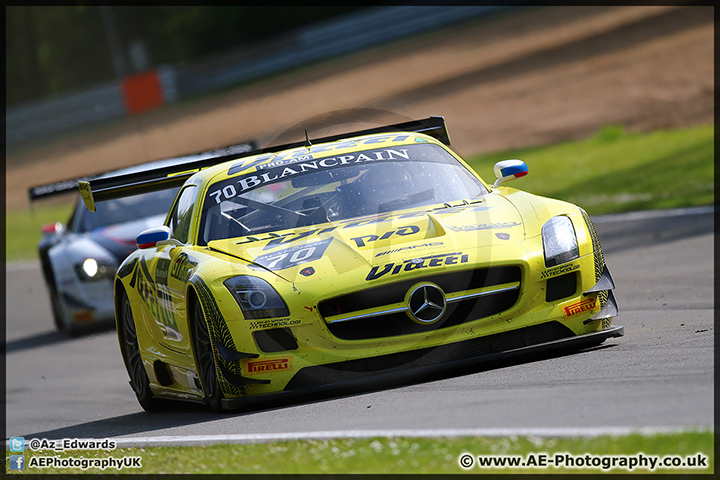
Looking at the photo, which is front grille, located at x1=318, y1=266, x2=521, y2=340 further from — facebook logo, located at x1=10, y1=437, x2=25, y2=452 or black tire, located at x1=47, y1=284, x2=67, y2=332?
black tire, located at x1=47, y1=284, x2=67, y2=332

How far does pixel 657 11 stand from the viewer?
30.5 m

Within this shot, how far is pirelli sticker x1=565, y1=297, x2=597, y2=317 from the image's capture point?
5.86m

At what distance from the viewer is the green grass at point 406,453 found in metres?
3.79

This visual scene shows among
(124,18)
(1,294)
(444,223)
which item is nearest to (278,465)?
(444,223)

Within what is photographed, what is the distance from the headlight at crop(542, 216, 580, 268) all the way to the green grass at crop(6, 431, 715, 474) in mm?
1797

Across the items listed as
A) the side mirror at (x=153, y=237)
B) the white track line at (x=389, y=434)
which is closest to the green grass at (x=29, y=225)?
the side mirror at (x=153, y=237)

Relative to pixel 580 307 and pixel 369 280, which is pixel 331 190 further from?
pixel 580 307

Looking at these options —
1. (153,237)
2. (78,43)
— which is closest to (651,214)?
(153,237)

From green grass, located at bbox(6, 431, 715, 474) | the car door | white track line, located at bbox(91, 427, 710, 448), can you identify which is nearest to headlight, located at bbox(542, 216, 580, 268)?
white track line, located at bbox(91, 427, 710, 448)

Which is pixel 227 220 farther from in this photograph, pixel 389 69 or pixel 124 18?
pixel 124 18

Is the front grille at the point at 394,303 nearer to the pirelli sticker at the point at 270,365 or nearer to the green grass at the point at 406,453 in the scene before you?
the pirelli sticker at the point at 270,365

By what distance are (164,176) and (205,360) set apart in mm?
2258

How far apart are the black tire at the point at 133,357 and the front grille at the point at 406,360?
2101 mm

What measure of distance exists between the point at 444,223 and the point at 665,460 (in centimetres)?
256
